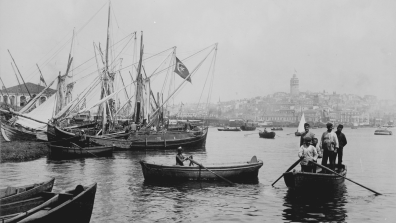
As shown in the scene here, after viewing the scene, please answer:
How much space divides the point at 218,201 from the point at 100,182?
872cm

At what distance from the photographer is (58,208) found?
12.1 metres

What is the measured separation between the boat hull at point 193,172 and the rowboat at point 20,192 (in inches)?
391

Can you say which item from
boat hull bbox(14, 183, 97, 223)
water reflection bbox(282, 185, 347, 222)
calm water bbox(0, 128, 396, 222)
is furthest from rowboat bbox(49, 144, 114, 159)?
boat hull bbox(14, 183, 97, 223)

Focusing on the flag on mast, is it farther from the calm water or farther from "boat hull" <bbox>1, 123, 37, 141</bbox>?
"boat hull" <bbox>1, 123, 37, 141</bbox>

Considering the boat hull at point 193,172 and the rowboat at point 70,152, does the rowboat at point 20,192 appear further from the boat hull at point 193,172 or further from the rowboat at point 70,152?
the rowboat at point 70,152

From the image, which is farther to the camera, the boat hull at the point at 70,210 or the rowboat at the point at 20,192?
the rowboat at the point at 20,192

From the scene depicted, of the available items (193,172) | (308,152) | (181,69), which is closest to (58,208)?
(308,152)

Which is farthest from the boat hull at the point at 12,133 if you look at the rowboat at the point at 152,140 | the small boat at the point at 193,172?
the small boat at the point at 193,172

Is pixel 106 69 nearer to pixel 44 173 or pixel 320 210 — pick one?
pixel 44 173

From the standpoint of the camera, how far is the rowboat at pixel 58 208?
1173 cm

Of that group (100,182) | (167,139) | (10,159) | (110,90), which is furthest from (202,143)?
(100,182)

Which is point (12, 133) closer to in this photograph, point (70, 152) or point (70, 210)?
point (70, 152)

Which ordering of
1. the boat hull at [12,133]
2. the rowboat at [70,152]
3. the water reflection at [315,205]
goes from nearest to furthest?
the water reflection at [315,205] → the rowboat at [70,152] → the boat hull at [12,133]

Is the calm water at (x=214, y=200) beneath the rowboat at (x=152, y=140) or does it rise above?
beneath
